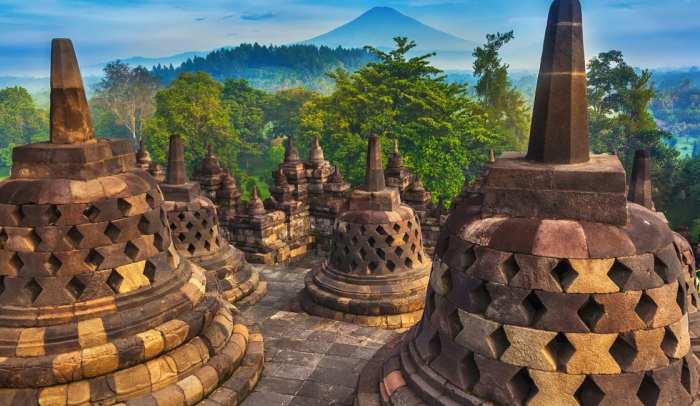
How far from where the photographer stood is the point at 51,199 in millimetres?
4703

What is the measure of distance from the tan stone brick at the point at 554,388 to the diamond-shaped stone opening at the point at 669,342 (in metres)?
0.63

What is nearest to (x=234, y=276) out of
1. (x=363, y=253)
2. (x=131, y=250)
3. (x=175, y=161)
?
(x=175, y=161)

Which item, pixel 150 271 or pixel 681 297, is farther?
pixel 150 271

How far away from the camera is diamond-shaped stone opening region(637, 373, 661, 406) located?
332 centimetres

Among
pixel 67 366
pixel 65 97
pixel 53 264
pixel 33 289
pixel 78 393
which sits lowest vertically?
pixel 78 393

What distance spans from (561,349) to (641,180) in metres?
4.69

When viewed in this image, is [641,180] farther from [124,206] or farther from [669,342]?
[124,206]

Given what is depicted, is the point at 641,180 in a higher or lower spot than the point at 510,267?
higher

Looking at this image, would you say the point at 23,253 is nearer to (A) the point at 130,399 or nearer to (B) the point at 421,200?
(A) the point at 130,399

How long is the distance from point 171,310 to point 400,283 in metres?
4.65

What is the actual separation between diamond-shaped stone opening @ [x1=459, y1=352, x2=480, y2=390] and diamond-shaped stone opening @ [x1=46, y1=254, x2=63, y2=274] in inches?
144

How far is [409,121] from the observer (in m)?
33.7

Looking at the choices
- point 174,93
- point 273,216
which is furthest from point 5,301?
point 174,93

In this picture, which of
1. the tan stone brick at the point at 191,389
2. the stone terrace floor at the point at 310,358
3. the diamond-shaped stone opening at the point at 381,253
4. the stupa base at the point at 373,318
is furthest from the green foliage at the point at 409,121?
the tan stone brick at the point at 191,389
